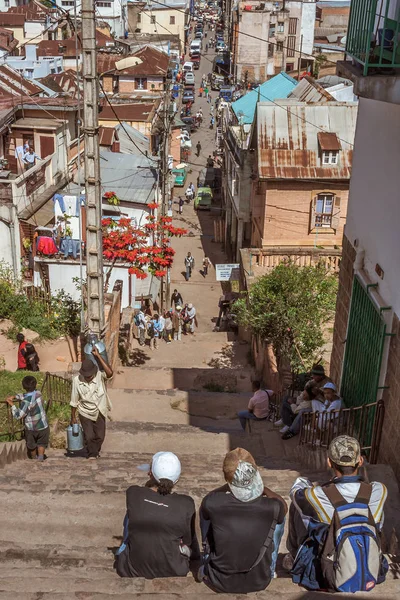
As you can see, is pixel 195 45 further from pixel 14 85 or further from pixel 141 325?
pixel 141 325

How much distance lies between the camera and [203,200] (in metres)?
48.0

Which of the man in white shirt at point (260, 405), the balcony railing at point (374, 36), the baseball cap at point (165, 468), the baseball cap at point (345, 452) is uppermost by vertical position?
the balcony railing at point (374, 36)

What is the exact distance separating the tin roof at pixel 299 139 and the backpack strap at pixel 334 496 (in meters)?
21.4

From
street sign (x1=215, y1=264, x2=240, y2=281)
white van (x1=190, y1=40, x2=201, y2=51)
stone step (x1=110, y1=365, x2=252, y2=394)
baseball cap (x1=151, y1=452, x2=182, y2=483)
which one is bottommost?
white van (x1=190, y1=40, x2=201, y2=51)

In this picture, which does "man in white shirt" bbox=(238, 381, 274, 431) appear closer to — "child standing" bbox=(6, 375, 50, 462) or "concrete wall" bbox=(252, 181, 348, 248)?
"child standing" bbox=(6, 375, 50, 462)

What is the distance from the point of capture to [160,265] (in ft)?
62.0

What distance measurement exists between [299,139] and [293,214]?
2.75 metres

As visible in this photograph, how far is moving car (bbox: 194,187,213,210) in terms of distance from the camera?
47.9 metres

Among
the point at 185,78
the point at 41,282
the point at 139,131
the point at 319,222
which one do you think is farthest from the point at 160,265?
the point at 185,78

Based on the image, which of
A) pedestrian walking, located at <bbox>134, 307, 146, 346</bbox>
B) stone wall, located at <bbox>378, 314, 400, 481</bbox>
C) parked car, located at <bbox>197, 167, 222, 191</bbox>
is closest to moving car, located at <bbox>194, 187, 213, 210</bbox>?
parked car, located at <bbox>197, 167, 222, 191</bbox>

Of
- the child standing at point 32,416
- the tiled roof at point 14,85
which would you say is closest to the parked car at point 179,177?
the tiled roof at point 14,85

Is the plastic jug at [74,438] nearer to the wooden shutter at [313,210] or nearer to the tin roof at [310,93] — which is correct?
the wooden shutter at [313,210]

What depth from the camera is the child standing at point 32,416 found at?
9547mm

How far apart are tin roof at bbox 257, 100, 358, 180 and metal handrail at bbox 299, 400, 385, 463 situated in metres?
16.2
